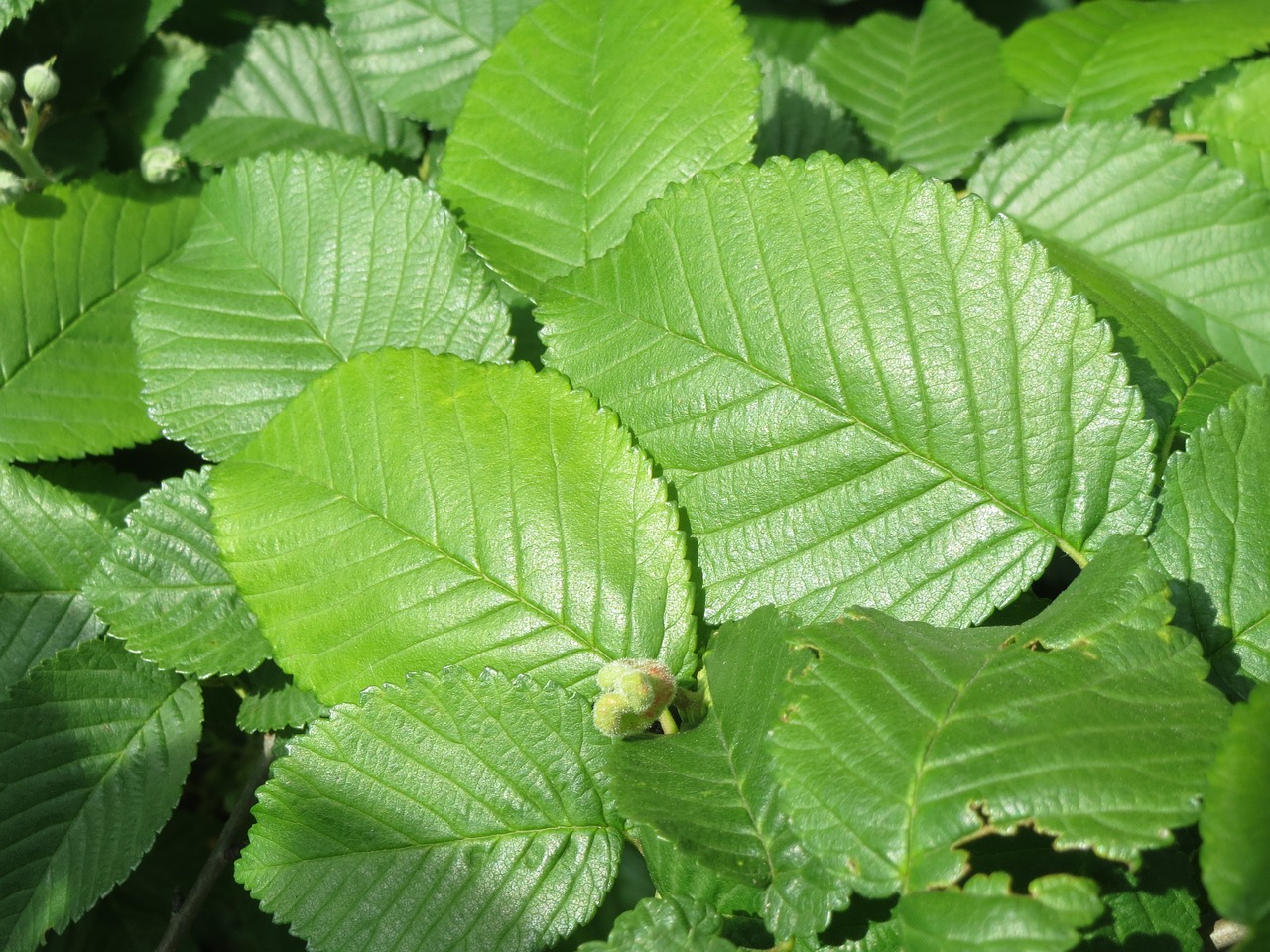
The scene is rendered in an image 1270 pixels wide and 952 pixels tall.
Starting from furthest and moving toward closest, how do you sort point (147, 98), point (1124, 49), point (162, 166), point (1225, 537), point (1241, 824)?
1. point (147, 98)
2. point (1124, 49)
3. point (162, 166)
4. point (1225, 537)
5. point (1241, 824)

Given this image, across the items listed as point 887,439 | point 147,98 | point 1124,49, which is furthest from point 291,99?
point 1124,49

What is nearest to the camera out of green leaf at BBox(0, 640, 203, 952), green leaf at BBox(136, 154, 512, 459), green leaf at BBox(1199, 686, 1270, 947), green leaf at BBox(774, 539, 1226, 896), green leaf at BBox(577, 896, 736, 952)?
green leaf at BBox(1199, 686, 1270, 947)

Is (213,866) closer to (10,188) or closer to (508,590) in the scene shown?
(508,590)

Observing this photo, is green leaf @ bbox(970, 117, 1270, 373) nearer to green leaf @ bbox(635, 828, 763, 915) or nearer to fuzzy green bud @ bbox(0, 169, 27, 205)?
green leaf @ bbox(635, 828, 763, 915)

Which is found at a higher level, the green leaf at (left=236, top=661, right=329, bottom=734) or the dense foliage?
the dense foliage

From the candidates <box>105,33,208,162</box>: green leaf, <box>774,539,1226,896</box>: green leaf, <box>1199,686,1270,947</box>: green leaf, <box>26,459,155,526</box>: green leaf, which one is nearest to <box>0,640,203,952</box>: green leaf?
<box>26,459,155,526</box>: green leaf

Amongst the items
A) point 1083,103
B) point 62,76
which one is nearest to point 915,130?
point 1083,103
